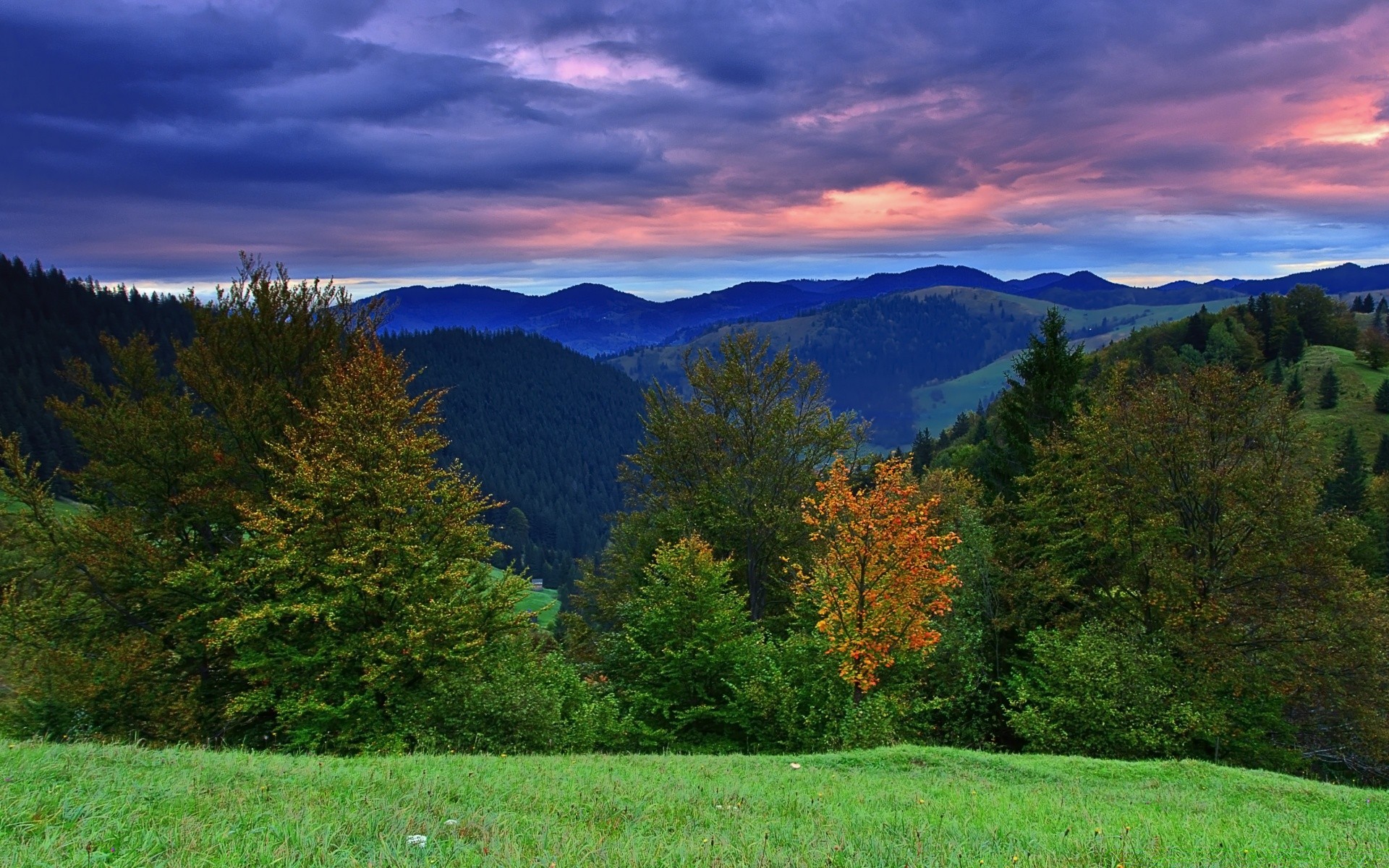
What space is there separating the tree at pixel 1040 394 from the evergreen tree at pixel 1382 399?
9377 centimetres

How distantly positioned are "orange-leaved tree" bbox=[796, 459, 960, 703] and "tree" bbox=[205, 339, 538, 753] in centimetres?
1157

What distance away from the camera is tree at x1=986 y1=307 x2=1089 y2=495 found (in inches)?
1336

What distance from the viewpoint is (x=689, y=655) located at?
25.0 metres

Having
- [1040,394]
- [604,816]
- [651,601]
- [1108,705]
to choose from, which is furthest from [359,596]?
[1040,394]

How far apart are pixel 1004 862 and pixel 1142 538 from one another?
68.4ft

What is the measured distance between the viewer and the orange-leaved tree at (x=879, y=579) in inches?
875

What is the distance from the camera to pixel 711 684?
25531mm

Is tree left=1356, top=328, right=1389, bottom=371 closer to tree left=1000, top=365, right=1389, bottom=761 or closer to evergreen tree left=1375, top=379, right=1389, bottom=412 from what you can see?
evergreen tree left=1375, top=379, right=1389, bottom=412

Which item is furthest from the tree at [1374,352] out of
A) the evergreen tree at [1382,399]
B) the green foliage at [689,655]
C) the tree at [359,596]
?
the tree at [359,596]

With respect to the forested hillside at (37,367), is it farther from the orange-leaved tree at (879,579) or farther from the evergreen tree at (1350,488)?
the evergreen tree at (1350,488)

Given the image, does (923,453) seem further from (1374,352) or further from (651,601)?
(651,601)

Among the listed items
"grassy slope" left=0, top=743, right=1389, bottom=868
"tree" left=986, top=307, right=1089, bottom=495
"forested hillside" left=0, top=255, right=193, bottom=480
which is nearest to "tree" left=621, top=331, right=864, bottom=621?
"tree" left=986, top=307, right=1089, bottom=495

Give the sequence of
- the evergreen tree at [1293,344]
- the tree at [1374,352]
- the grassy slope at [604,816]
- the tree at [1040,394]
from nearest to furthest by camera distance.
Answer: the grassy slope at [604,816] < the tree at [1040,394] < the tree at [1374,352] < the evergreen tree at [1293,344]

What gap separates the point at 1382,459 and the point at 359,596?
110582 millimetres
